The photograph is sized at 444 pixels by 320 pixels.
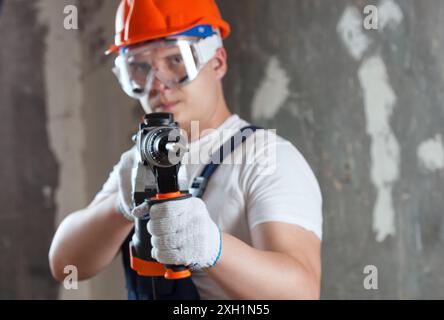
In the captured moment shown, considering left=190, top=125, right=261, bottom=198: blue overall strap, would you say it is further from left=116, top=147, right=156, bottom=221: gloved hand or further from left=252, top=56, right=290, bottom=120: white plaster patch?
left=252, top=56, right=290, bottom=120: white plaster patch

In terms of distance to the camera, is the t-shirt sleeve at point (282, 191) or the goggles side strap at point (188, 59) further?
the goggles side strap at point (188, 59)

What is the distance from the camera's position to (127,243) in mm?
1479

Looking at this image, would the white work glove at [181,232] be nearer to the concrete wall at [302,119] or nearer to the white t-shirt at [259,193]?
the white t-shirt at [259,193]

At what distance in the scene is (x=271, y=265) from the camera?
1141mm

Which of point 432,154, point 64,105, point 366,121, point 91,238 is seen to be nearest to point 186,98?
point 91,238

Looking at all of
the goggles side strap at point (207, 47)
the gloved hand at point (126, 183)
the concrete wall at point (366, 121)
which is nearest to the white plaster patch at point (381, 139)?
the concrete wall at point (366, 121)

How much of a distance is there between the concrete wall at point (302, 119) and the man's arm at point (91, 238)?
67 centimetres

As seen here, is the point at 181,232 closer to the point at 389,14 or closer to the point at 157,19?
the point at 157,19

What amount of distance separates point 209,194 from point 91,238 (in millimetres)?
352

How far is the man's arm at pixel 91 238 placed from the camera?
4.57 feet

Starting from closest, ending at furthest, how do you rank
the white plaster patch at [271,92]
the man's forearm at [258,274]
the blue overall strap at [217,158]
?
1. the man's forearm at [258,274]
2. the blue overall strap at [217,158]
3. the white plaster patch at [271,92]

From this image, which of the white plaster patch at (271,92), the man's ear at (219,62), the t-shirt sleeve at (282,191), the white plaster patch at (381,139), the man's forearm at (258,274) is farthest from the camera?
the white plaster patch at (271,92)
